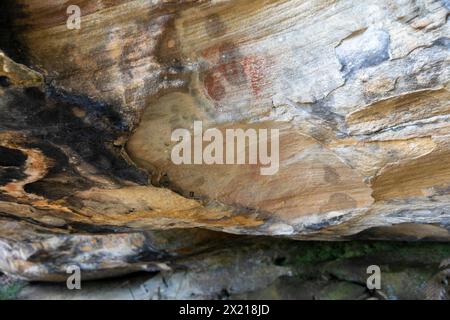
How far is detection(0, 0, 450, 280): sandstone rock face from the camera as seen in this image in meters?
1.99

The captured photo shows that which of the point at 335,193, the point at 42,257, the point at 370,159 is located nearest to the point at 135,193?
the point at 335,193

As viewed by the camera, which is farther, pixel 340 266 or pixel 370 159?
pixel 340 266

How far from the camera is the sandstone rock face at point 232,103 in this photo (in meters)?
1.99

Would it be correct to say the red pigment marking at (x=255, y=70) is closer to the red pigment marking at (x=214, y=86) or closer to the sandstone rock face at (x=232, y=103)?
the sandstone rock face at (x=232, y=103)

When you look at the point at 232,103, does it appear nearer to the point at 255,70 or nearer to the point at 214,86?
the point at 214,86

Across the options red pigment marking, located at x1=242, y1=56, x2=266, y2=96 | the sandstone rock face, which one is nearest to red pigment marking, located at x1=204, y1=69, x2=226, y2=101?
the sandstone rock face

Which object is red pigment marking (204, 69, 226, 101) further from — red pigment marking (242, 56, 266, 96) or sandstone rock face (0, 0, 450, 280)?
red pigment marking (242, 56, 266, 96)

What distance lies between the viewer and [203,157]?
8.63 ft

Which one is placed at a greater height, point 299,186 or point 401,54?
point 401,54

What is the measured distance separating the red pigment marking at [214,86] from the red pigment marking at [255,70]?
0.52ft

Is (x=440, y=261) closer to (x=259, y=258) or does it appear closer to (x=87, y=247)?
(x=259, y=258)

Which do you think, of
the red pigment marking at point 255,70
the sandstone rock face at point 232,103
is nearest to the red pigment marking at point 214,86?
the sandstone rock face at point 232,103

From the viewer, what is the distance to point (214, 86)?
2.29 metres

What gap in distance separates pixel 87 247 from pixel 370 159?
9.44 feet
